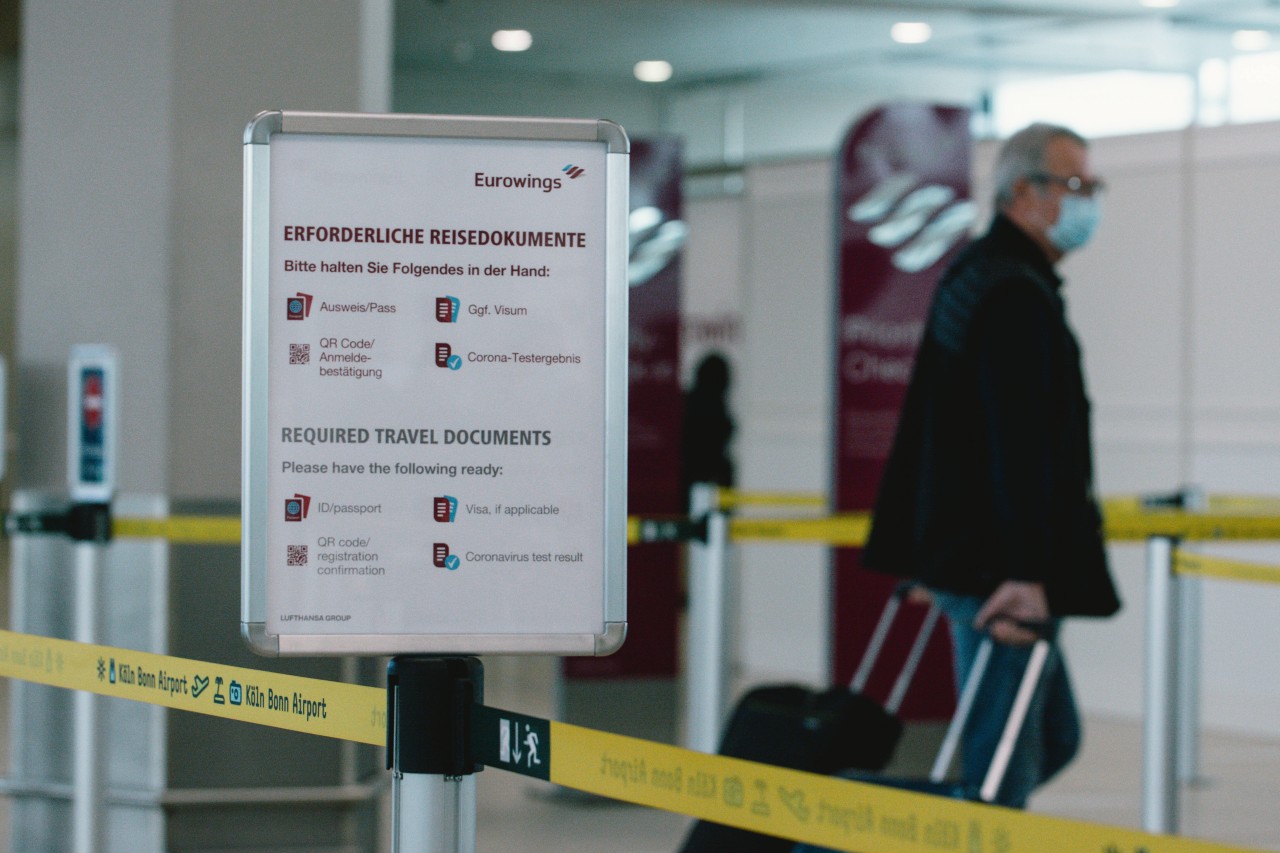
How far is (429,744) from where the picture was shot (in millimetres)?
1862

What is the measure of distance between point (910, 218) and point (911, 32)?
3390 mm

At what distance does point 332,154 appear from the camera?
1.82 meters

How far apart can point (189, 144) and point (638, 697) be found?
8.20 ft

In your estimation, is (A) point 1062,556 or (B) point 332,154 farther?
(A) point 1062,556

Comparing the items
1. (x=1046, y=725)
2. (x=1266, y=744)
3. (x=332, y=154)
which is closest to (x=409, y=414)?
(x=332, y=154)

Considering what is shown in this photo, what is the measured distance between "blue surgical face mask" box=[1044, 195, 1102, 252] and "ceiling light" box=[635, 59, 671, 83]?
629 cm

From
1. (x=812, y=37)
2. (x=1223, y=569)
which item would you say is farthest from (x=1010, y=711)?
(x=812, y=37)

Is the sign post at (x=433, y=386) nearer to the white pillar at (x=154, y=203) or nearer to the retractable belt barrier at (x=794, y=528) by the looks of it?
the retractable belt barrier at (x=794, y=528)

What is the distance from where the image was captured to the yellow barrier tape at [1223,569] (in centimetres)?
390

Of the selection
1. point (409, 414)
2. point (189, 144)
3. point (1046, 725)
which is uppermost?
point (189, 144)

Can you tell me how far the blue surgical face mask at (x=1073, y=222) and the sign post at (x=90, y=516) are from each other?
2.23m

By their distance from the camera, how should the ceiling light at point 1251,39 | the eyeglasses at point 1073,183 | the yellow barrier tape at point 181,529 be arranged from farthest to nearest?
the ceiling light at point 1251,39, the yellow barrier tape at point 181,529, the eyeglasses at point 1073,183

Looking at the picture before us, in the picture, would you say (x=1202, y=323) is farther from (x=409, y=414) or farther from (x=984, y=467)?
(x=409, y=414)

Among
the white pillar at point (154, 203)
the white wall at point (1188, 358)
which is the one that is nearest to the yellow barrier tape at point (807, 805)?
the white pillar at point (154, 203)
